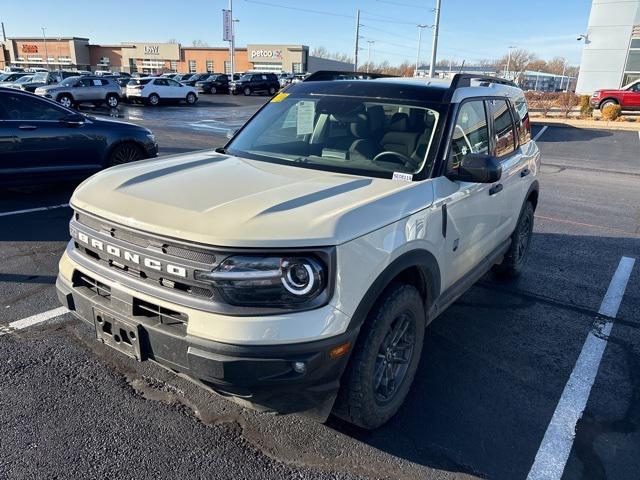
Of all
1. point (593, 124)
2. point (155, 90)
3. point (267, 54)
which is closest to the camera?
point (593, 124)

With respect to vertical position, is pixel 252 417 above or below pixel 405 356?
below

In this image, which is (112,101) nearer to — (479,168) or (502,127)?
(502,127)

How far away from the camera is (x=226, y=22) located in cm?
4847

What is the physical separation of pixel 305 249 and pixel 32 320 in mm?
2860

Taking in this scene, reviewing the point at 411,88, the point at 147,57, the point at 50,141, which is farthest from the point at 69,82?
the point at 147,57

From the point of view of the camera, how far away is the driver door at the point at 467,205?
3.18m

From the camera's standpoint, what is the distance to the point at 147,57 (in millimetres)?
89625

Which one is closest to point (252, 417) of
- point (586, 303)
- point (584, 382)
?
point (584, 382)

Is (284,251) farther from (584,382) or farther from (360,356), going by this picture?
(584,382)

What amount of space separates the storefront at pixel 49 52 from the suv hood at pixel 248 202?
312 feet

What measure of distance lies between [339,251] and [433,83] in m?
2.01

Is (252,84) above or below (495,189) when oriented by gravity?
below

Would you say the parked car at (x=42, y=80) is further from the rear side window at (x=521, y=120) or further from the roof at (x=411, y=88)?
the rear side window at (x=521, y=120)

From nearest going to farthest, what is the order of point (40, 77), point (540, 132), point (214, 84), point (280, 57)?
point (540, 132) → point (40, 77) → point (214, 84) → point (280, 57)
